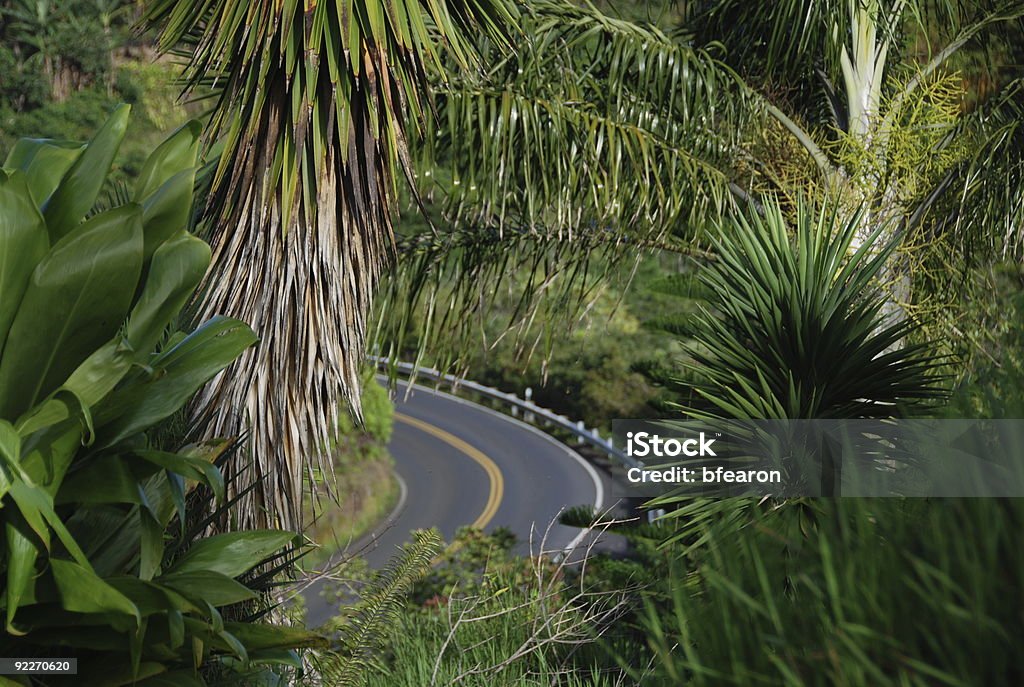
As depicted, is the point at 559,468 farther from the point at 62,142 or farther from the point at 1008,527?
the point at 1008,527

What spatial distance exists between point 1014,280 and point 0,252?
19.6ft

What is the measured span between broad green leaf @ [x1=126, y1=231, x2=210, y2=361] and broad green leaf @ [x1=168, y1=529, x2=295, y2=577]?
0.64m

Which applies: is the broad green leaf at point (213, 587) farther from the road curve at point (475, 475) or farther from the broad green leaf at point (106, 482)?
the road curve at point (475, 475)

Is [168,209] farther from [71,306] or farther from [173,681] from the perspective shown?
[173,681]

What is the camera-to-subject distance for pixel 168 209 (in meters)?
2.75

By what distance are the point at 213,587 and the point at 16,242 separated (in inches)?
44.1

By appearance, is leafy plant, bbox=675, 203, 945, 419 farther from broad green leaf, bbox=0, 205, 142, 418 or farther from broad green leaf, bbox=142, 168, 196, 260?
broad green leaf, bbox=0, 205, 142, 418

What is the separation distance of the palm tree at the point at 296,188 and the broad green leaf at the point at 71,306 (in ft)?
5.16

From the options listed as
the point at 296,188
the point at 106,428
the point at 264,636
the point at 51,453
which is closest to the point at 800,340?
the point at 296,188

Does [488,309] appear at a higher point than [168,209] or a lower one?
higher

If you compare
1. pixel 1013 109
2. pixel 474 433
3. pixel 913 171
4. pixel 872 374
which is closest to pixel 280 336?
pixel 872 374

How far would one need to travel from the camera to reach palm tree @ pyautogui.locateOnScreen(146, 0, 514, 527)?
13.5 ft

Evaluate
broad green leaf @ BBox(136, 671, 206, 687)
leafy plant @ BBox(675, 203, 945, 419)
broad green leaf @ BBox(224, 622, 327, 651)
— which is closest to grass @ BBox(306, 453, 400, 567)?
leafy plant @ BBox(675, 203, 945, 419)

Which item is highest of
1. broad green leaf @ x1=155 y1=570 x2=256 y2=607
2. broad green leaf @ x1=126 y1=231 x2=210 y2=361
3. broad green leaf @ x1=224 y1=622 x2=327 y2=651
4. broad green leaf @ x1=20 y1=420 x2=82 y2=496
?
broad green leaf @ x1=126 y1=231 x2=210 y2=361
